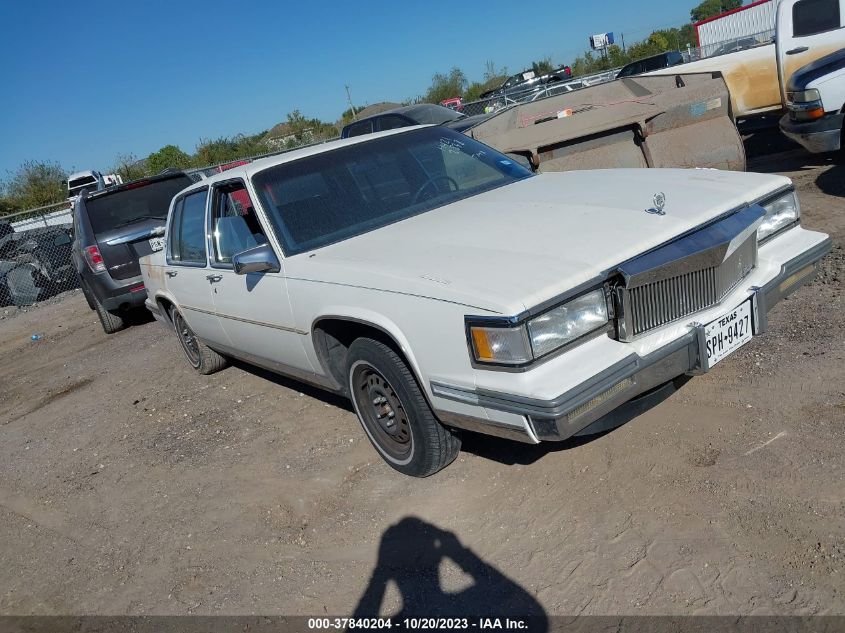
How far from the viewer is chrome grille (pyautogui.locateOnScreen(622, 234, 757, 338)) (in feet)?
9.92

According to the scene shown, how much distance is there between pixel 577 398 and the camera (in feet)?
9.13

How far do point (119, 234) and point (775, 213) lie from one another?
23.6 ft

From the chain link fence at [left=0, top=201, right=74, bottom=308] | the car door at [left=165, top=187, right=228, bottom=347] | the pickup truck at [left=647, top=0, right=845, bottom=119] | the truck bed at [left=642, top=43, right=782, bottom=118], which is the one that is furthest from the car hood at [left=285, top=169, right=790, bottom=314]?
the chain link fence at [left=0, top=201, right=74, bottom=308]

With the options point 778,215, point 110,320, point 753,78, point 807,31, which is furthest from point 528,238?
point 753,78

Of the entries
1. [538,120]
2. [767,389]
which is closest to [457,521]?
[767,389]

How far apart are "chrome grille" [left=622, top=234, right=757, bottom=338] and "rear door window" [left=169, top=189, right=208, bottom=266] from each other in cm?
316

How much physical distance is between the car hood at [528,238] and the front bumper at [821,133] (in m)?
4.51

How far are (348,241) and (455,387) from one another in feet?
4.14

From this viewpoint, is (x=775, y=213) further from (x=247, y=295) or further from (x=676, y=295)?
(x=247, y=295)

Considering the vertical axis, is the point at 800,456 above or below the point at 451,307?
below

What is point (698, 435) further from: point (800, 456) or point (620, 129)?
point (620, 129)

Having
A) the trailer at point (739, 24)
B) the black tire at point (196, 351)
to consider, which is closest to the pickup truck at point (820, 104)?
the black tire at point (196, 351)

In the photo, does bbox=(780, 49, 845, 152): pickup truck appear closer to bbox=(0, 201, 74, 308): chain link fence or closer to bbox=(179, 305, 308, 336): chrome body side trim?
bbox=(179, 305, 308, 336): chrome body side trim

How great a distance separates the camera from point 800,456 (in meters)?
3.23
